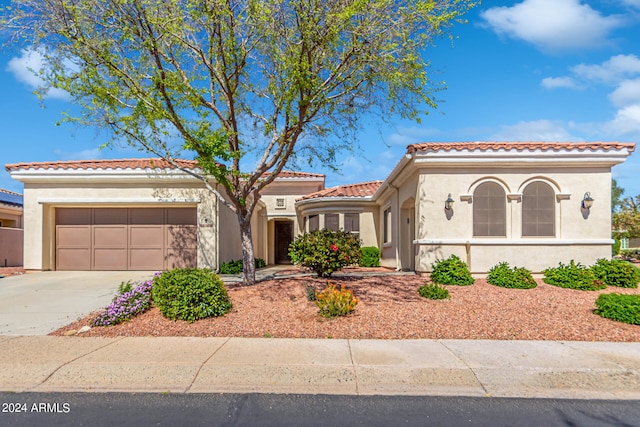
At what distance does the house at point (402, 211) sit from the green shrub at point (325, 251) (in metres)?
2.31

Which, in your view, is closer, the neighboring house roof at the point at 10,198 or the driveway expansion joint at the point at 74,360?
the driveway expansion joint at the point at 74,360

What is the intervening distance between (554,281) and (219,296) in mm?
8630

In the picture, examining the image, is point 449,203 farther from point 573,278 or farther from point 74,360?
point 74,360

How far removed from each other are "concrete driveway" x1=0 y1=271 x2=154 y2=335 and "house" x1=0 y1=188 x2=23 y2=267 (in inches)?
310

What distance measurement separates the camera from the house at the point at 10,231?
1914 cm

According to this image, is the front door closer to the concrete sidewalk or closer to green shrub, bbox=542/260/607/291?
green shrub, bbox=542/260/607/291

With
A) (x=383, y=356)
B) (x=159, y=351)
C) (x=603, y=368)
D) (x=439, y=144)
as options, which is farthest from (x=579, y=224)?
(x=159, y=351)

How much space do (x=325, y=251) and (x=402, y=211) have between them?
507 cm

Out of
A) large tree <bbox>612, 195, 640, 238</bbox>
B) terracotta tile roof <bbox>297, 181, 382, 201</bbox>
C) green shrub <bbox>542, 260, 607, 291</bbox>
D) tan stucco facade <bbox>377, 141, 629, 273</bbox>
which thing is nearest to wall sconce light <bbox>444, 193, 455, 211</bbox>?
tan stucco facade <bbox>377, 141, 629, 273</bbox>

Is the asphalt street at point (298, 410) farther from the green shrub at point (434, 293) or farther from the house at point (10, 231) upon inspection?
the house at point (10, 231)

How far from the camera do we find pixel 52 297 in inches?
385

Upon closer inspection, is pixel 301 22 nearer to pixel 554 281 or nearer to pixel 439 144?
pixel 439 144

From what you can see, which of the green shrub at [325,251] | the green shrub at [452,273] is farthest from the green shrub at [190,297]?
the green shrub at [452,273]

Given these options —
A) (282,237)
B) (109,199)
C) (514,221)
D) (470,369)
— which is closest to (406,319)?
(470,369)
